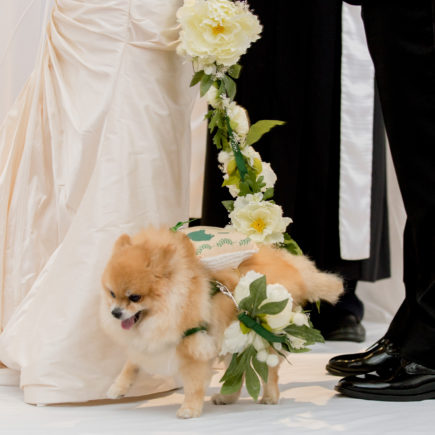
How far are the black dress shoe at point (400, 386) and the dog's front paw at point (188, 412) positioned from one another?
14.0 inches

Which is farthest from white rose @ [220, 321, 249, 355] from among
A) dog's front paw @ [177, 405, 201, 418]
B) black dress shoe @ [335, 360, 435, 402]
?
black dress shoe @ [335, 360, 435, 402]

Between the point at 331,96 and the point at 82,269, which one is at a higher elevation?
the point at 331,96

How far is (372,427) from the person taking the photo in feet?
3.75

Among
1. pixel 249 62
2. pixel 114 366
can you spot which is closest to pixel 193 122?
pixel 249 62

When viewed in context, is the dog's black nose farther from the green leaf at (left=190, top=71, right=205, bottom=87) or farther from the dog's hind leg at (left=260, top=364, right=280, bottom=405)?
the green leaf at (left=190, top=71, right=205, bottom=87)

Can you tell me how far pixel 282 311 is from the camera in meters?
1.16

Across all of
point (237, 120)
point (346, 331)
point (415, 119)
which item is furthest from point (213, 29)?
point (346, 331)

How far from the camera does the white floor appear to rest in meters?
1.10

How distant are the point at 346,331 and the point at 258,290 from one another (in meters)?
1.06

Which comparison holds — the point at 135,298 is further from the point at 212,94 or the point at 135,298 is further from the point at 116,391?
the point at 212,94

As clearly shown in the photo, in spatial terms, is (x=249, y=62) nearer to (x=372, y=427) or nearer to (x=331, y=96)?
(x=331, y=96)

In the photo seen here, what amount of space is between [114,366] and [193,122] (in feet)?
3.47

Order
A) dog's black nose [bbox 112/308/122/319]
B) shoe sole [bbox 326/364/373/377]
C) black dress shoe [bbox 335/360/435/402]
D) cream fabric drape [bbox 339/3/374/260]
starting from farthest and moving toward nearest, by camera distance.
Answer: cream fabric drape [bbox 339/3/374/260] → shoe sole [bbox 326/364/373/377] → black dress shoe [bbox 335/360/435/402] → dog's black nose [bbox 112/308/122/319]

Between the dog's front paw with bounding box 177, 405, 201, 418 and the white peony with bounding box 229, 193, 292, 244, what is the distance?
1.16ft
